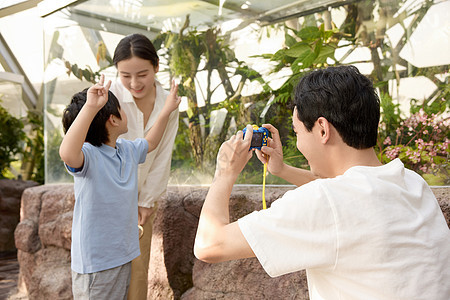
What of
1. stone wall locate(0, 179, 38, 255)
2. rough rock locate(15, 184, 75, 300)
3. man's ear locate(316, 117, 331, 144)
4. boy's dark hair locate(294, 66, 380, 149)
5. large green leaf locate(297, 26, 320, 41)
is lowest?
stone wall locate(0, 179, 38, 255)

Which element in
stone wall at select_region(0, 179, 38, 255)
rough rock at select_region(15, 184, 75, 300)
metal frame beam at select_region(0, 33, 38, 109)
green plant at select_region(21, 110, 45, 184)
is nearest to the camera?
rough rock at select_region(15, 184, 75, 300)

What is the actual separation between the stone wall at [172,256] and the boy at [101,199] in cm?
65

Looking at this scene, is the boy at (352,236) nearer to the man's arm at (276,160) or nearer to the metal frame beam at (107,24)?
the man's arm at (276,160)

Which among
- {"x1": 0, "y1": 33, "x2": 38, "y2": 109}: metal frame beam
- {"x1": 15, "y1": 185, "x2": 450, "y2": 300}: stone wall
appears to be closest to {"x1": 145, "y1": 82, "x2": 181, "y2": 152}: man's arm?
{"x1": 15, "y1": 185, "x2": 450, "y2": 300}: stone wall

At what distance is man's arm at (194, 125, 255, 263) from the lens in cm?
92

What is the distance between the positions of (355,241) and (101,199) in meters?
1.21

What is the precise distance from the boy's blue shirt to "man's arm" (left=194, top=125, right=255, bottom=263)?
857mm

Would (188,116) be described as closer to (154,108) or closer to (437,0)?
(154,108)

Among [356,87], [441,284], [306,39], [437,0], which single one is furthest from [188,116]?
[441,284]

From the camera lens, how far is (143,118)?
2.28 m

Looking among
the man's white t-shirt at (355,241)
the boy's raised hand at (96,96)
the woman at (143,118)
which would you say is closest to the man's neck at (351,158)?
the man's white t-shirt at (355,241)

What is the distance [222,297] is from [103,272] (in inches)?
31.7

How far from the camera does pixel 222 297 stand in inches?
91.0

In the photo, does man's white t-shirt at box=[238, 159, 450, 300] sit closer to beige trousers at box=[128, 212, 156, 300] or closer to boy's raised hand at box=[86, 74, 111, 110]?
boy's raised hand at box=[86, 74, 111, 110]
